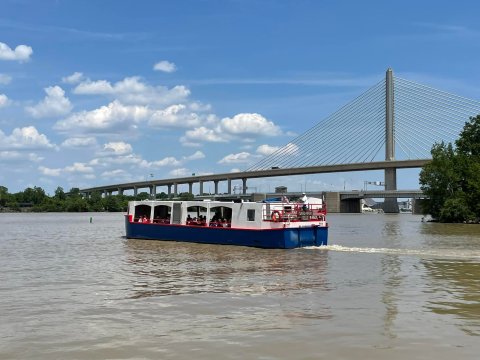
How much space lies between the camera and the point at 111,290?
53.6 ft

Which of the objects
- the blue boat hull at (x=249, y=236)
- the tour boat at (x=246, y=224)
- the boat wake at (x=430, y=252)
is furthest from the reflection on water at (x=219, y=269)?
the boat wake at (x=430, y=252)

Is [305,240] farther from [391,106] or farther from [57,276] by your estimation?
[391,106]

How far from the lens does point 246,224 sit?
3256cm

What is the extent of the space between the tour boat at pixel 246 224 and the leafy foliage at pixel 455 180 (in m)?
46.7

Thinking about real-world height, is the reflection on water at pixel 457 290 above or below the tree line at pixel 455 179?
below

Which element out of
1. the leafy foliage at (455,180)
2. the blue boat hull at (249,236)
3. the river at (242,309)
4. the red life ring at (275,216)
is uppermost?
the leafy foliage at (455,180)

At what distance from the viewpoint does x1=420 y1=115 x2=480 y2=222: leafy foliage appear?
74188 millimetres

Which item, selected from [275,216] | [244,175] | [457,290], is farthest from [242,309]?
[244,175]

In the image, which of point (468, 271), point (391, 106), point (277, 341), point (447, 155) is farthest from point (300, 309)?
point (391, 106)

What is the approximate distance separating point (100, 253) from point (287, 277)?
45.2ft

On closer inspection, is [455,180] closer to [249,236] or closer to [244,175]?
[249,236]

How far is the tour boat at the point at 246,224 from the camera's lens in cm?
3100

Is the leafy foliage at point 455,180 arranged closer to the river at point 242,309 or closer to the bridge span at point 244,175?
the bridge span at point 244,175

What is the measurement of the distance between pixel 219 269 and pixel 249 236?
1031cm
